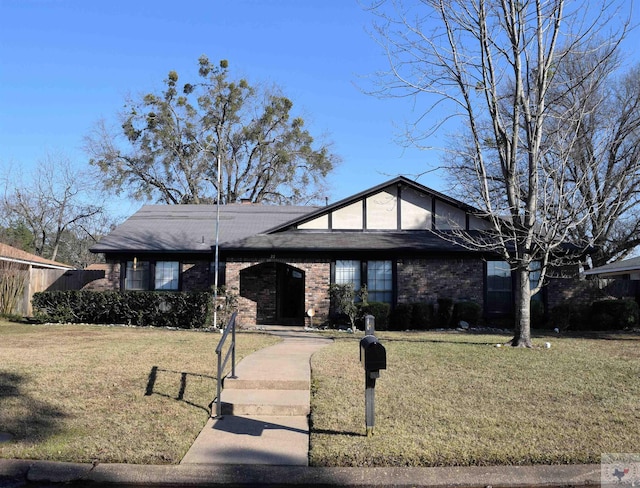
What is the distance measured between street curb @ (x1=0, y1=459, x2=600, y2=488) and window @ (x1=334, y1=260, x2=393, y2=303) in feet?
44.2

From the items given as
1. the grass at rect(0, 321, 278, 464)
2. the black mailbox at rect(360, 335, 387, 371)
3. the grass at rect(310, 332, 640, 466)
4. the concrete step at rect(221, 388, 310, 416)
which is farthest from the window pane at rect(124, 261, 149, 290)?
the black mailbox at rect(360, 335, 387, 371)

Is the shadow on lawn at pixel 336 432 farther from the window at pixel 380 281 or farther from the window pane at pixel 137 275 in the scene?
the window pane at pixel 137 275

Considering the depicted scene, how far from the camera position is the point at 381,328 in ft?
57.0

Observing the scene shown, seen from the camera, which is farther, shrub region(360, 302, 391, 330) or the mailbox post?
shrub region(360, 302, 391, 330)

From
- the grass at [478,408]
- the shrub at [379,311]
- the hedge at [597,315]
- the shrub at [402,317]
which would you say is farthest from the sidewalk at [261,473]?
the hedge at [597,315]

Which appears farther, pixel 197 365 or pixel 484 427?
pixel 197 365

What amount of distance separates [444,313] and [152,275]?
34.2ft

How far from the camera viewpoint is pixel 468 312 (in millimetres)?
17594

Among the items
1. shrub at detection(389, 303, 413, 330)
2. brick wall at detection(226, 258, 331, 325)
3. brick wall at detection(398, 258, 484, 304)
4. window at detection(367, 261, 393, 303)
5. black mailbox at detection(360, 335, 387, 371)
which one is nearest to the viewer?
black mailbox at detection(360, 335, 387, 371)

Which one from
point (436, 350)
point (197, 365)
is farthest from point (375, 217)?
point (197, 365)

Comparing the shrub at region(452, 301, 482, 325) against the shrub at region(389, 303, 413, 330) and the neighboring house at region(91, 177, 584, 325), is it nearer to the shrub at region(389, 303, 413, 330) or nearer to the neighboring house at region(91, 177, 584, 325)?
the neighboring house at region(91, 177, 584, 325)

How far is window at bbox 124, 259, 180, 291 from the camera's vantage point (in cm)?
2022

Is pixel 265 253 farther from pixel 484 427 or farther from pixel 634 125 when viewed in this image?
pixel 634 125

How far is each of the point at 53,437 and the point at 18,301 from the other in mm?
15934
